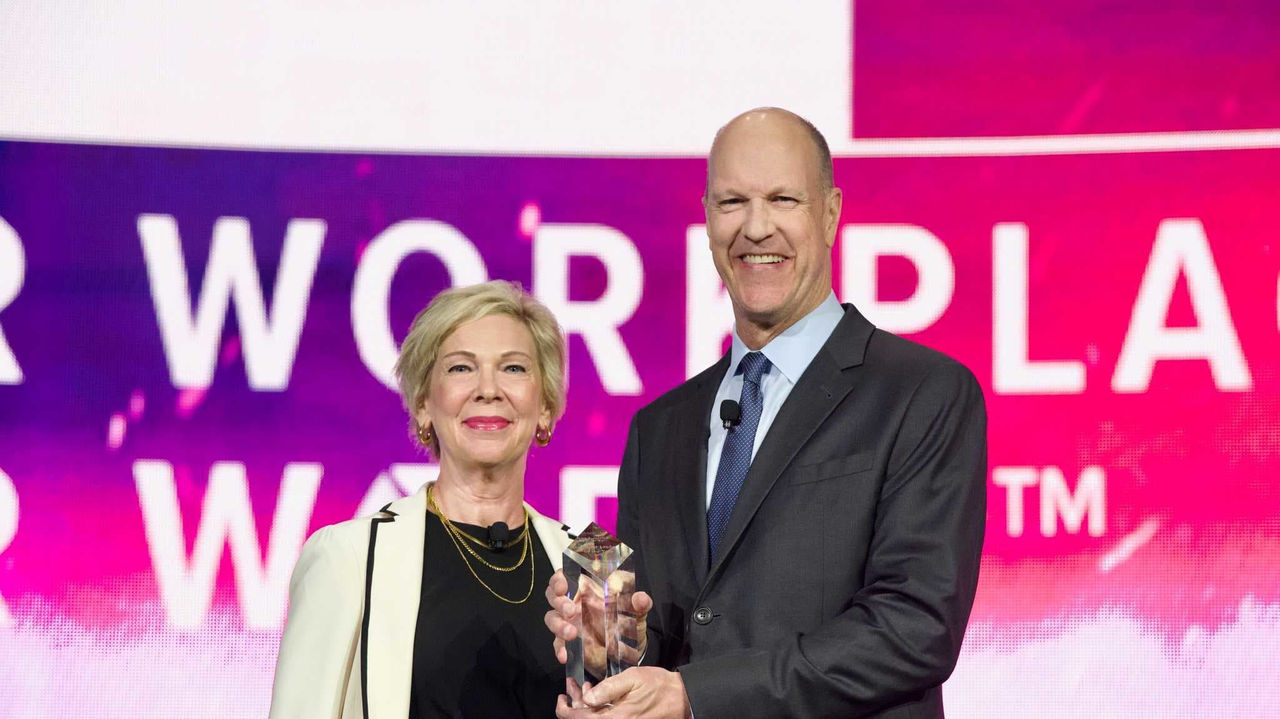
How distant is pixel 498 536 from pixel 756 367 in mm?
779

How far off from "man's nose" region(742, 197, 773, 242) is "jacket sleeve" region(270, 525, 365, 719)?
997 millimetres

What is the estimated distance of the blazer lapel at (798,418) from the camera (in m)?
1.91

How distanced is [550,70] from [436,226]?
A: 22.4 inches

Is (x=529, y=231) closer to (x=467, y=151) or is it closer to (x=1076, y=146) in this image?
(x=467, y=151)

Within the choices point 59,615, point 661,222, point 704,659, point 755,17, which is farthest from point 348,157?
point 704,659

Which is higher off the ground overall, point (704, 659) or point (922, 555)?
point (922, 555)

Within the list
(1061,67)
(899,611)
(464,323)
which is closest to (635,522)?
(899,611)

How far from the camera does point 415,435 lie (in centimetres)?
278

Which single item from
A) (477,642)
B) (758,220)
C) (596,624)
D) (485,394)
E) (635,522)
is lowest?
(477,642)

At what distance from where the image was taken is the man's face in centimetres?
204

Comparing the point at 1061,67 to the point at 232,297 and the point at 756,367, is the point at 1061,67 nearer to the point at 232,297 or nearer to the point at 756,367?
the point at 756,367

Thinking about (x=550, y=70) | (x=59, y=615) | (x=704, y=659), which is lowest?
(x=59, y=615)

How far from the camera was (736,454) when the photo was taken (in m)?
2.02

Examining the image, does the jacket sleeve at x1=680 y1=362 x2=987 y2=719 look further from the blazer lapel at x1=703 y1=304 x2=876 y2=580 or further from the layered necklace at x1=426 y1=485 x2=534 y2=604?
the layered necklace at x1=426 y1=485 x2=534 y2=604
